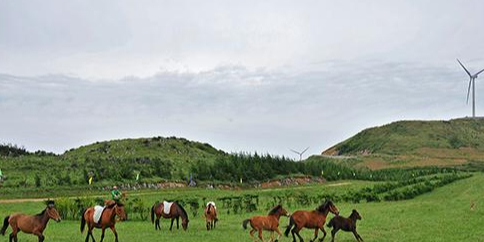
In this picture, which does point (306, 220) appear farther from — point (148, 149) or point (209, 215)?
point (148, 149)

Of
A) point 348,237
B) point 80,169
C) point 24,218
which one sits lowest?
point 348,237

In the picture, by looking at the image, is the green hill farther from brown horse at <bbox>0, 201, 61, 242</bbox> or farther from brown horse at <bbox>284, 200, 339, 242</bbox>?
brown horse at <bbox>0, 201, 61, 242</bbox>

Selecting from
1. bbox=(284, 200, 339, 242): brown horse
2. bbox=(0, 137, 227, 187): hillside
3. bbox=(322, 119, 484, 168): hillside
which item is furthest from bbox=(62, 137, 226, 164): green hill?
bbox=(284, 200, 339, 242): brown horse

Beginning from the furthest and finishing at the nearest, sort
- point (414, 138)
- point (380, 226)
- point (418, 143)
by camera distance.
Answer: point (414, 138)
point (418, 143)
point (380, 226)

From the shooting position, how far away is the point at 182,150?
72188mm

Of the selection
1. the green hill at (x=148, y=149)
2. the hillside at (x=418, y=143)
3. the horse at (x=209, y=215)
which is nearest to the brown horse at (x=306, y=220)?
the horse at (x=209, y=215)

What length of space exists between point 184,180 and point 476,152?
9612cm

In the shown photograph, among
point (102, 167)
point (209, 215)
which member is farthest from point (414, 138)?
point (209, 215)

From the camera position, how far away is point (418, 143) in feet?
446

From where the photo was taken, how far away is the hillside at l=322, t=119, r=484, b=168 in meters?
111

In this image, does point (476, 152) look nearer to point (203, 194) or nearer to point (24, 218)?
point (203, 194)

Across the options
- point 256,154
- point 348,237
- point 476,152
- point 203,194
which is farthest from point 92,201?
point 476,152

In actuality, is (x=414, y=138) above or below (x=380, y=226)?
above

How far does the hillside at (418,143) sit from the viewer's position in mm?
111312
